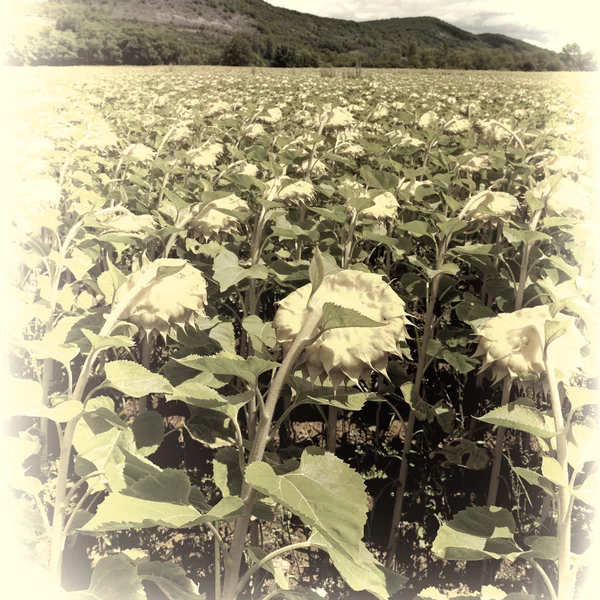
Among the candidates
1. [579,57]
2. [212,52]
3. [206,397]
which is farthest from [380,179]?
[212,52]

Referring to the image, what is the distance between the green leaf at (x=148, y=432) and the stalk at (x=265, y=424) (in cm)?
47

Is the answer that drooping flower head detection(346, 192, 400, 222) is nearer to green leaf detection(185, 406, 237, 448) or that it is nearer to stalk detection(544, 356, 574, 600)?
green leaf detection(185, 406, 237, 448)

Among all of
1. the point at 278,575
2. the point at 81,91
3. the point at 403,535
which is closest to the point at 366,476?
the point at 403,535

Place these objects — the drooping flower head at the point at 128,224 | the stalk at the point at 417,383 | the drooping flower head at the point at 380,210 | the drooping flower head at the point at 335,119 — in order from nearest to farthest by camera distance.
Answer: the drooping flower head at the point at 128,224 < the stalk at the point at 417,383 < the drooping flower head at the point at 380,210 < the drooping flower head at the point at 335,119

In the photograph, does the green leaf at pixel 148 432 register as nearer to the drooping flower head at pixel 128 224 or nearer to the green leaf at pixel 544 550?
the drooping flower head at pixel 128 224

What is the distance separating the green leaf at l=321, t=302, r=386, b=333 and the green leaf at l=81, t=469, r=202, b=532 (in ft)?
1.42

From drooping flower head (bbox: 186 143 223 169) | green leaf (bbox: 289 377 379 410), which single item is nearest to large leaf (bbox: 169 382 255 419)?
green leaf (bbox: 289 377 379 410)

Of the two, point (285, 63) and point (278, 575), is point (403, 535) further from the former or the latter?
point (285, 63)

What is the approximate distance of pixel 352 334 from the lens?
1001mm

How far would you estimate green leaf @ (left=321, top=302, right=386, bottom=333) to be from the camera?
0.87 meters

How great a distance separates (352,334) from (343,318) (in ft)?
0.41

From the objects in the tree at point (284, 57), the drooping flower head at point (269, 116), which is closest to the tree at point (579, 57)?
the drooping flower head at point (269, 116)

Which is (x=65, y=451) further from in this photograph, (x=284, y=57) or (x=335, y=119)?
(x=284, y=57)

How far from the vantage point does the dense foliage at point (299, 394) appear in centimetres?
106
